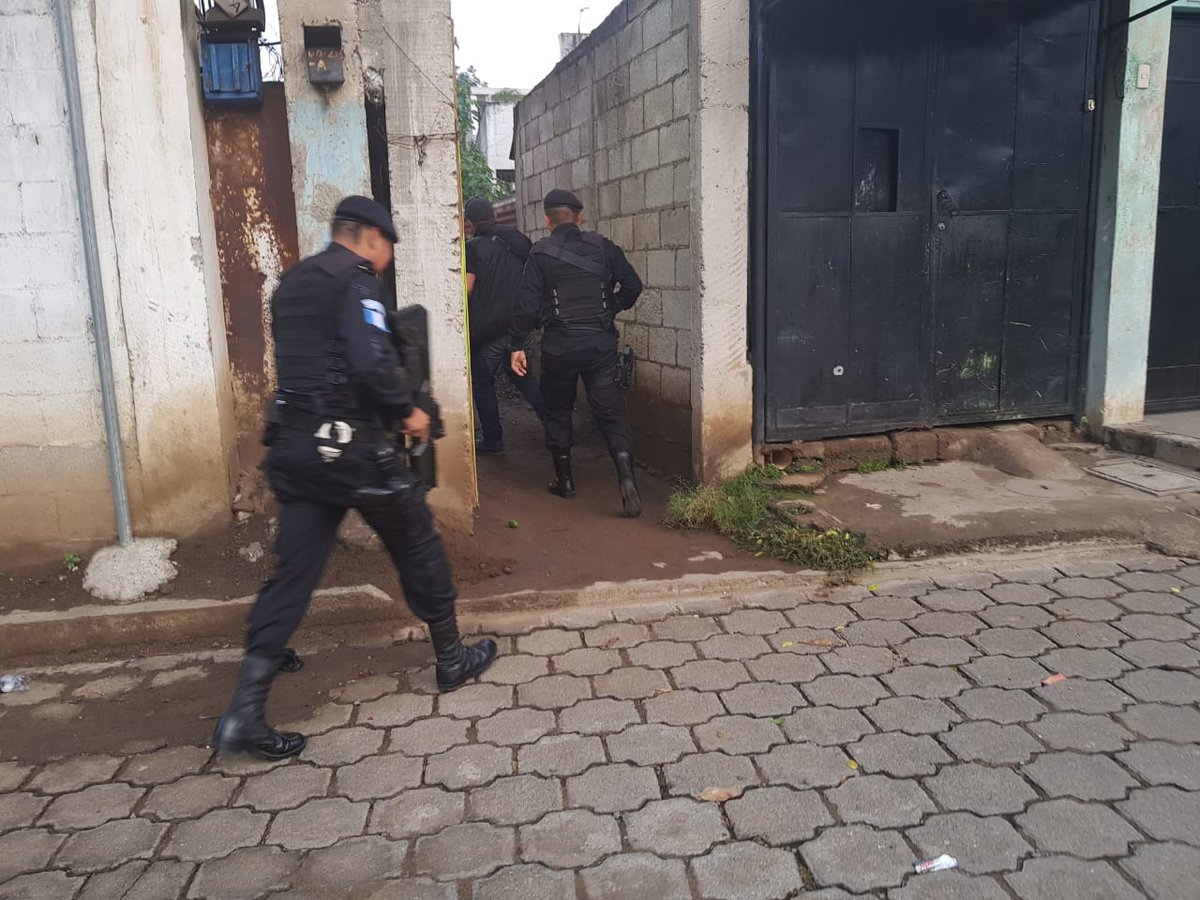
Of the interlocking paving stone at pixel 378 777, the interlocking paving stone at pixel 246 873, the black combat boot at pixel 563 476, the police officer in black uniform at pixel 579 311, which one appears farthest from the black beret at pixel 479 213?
the interlocking paving stone at pixel 246 873

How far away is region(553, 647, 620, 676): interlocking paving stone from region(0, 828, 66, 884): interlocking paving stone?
68.6 inches

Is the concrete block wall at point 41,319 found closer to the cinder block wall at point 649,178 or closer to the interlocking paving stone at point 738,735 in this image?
the interlocking paving stone at point 738,735

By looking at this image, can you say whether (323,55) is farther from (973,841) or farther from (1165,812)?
(1165,812)

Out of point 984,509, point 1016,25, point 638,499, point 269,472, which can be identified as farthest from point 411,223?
point 1016,25

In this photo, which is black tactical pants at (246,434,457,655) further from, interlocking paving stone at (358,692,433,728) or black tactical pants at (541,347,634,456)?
black tactical pants at (541,347,634,456)

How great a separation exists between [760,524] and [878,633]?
1.18 meters

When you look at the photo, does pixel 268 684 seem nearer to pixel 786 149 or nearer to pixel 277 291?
pixel 277 291

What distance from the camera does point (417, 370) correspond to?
3.38 m

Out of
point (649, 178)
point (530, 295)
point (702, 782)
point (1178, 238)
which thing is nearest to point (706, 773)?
point (702, 782)

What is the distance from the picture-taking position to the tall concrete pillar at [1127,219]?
584cm

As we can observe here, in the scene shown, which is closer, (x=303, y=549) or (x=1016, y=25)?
(x=303, y=549)

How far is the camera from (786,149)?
5.37m

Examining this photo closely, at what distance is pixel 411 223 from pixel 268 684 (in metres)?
2.21

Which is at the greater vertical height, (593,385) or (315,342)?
(315,342)
